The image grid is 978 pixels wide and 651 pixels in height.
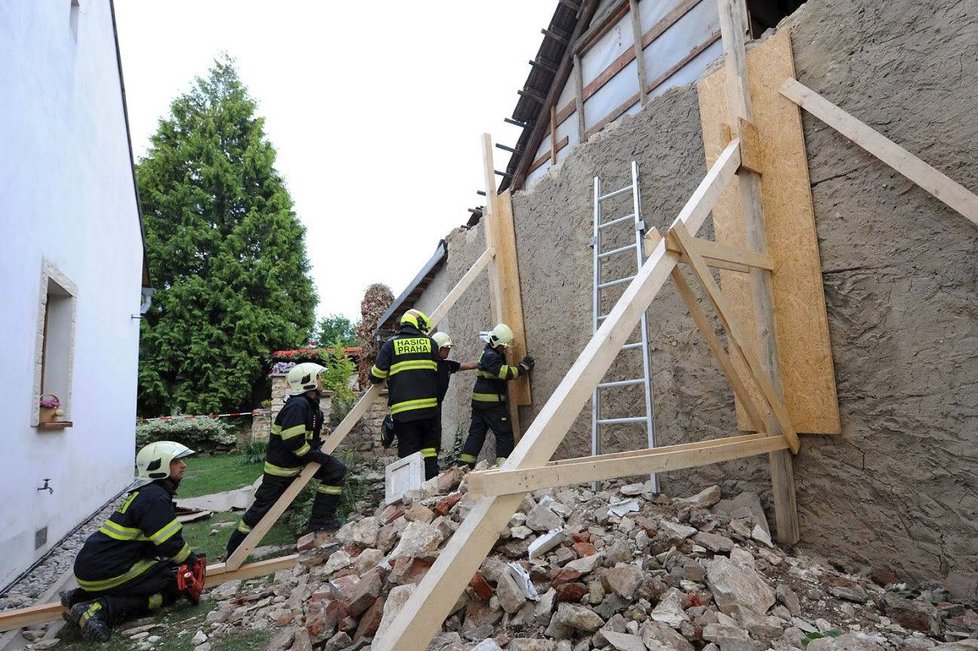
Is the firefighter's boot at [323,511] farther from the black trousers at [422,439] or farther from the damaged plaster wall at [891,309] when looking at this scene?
the damaged plaster wall at [891,309]

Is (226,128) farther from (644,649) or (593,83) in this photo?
(644,649)

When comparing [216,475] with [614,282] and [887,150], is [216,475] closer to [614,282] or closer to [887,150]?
[614,282]

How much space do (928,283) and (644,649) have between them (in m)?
2.28

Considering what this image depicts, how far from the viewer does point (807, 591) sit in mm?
2652

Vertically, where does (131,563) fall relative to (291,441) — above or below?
below

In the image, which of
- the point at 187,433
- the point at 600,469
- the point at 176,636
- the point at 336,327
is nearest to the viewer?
the point at 600,469

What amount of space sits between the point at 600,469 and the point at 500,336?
11.0 ft

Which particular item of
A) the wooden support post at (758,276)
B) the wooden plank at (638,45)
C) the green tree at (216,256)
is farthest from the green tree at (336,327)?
the wooden support post at (758,276)

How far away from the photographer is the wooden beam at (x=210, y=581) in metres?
3.40

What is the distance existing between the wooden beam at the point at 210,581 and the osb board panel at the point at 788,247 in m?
3.51

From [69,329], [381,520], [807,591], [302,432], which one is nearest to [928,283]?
[807,591]

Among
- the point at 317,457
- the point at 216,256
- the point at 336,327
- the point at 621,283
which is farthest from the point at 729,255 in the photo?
the point at 336,327

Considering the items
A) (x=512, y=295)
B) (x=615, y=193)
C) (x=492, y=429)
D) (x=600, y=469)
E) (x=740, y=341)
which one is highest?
(x=615, y=193)

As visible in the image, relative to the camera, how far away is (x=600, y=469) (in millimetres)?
2240
